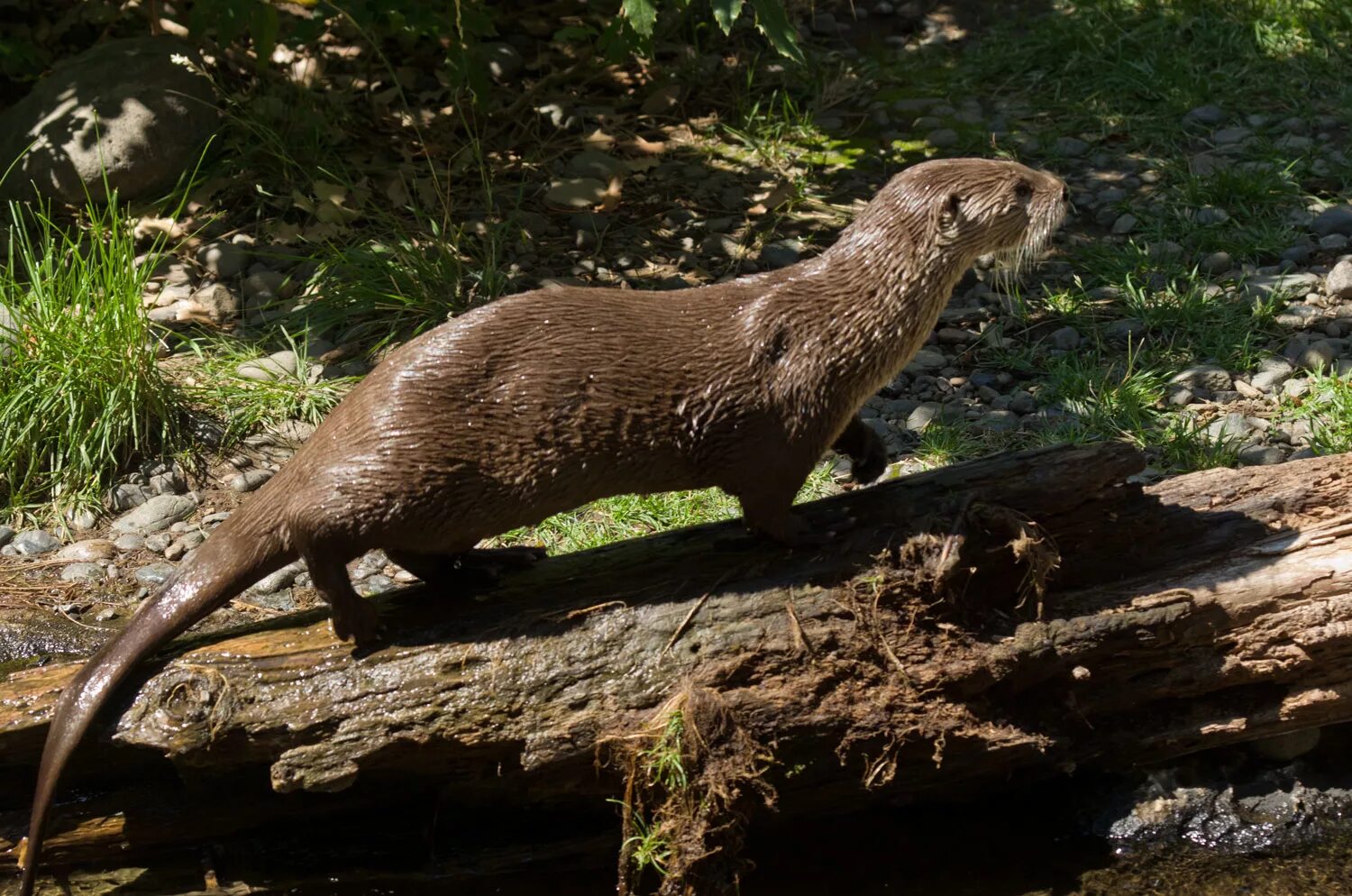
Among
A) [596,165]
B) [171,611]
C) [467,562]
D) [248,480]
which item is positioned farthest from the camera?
[596,165]

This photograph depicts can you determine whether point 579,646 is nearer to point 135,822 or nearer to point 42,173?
point 135,822

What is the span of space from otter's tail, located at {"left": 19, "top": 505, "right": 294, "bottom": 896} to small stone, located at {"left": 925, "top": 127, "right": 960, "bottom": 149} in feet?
12.0

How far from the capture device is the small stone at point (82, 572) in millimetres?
3730

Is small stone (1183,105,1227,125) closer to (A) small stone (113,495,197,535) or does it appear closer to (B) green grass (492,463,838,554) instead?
(B) green grass (492,463,838,554)

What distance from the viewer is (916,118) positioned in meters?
5.85

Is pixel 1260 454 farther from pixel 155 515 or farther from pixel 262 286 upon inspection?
pixel 262 286

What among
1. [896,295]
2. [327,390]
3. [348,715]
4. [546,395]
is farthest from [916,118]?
[348,715]

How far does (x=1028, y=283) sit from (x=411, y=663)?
2.94 m

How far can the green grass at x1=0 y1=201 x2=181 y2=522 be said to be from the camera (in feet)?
13.0

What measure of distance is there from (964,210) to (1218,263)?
2359 mm

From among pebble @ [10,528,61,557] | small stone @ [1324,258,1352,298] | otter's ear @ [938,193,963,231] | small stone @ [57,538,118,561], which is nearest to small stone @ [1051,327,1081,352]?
small stone @ [1324,258,1352,298]

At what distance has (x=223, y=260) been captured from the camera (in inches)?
194

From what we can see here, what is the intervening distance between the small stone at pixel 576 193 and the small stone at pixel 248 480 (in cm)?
167

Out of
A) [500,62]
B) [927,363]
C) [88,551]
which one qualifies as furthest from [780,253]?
[88,551]
